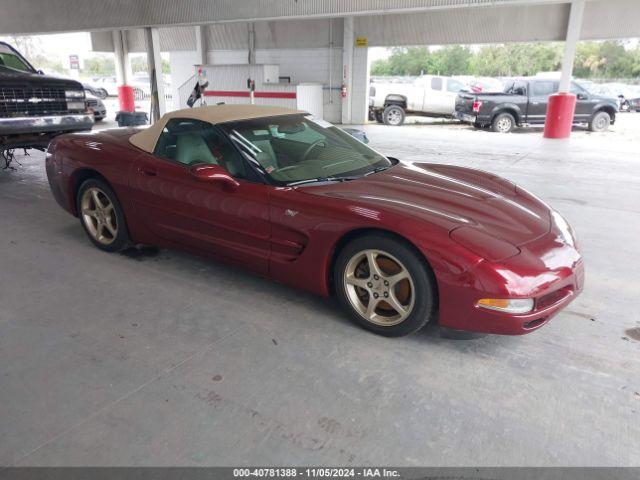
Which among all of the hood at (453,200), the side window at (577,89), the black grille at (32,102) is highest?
the side window at (577,89)

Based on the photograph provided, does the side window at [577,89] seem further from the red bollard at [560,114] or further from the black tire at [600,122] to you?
the red bollard at [560,114]

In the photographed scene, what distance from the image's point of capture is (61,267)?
4219mm

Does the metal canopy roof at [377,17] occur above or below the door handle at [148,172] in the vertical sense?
above

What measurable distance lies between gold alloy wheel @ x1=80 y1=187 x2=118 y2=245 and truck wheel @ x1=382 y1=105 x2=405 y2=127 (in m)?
14.0

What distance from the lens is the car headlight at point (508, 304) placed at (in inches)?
104

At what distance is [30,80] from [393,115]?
Answer: 1217 cm

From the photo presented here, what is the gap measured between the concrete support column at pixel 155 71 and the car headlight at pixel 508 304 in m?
13.6

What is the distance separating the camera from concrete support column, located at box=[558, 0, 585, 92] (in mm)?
12934

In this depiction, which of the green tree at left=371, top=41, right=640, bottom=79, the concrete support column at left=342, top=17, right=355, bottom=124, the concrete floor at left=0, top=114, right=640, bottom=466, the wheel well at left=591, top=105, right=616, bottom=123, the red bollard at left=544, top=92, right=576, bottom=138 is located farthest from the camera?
the green tree at left=371, top=41, right=640, bottom=79

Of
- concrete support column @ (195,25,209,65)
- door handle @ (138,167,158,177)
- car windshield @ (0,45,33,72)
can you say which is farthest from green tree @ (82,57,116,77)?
door handle @ (138,167,158,177)

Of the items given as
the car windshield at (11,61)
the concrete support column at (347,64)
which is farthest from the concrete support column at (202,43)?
the car windshield at (11,61)

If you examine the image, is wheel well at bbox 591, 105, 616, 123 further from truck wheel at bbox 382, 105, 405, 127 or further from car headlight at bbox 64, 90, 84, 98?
car headlight at bbox 64, 90, 84, 98

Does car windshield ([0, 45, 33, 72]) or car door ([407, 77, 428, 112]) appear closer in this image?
car windshield ([0, 45, 33, 72])

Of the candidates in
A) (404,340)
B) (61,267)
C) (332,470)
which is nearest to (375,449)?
(332,470)
